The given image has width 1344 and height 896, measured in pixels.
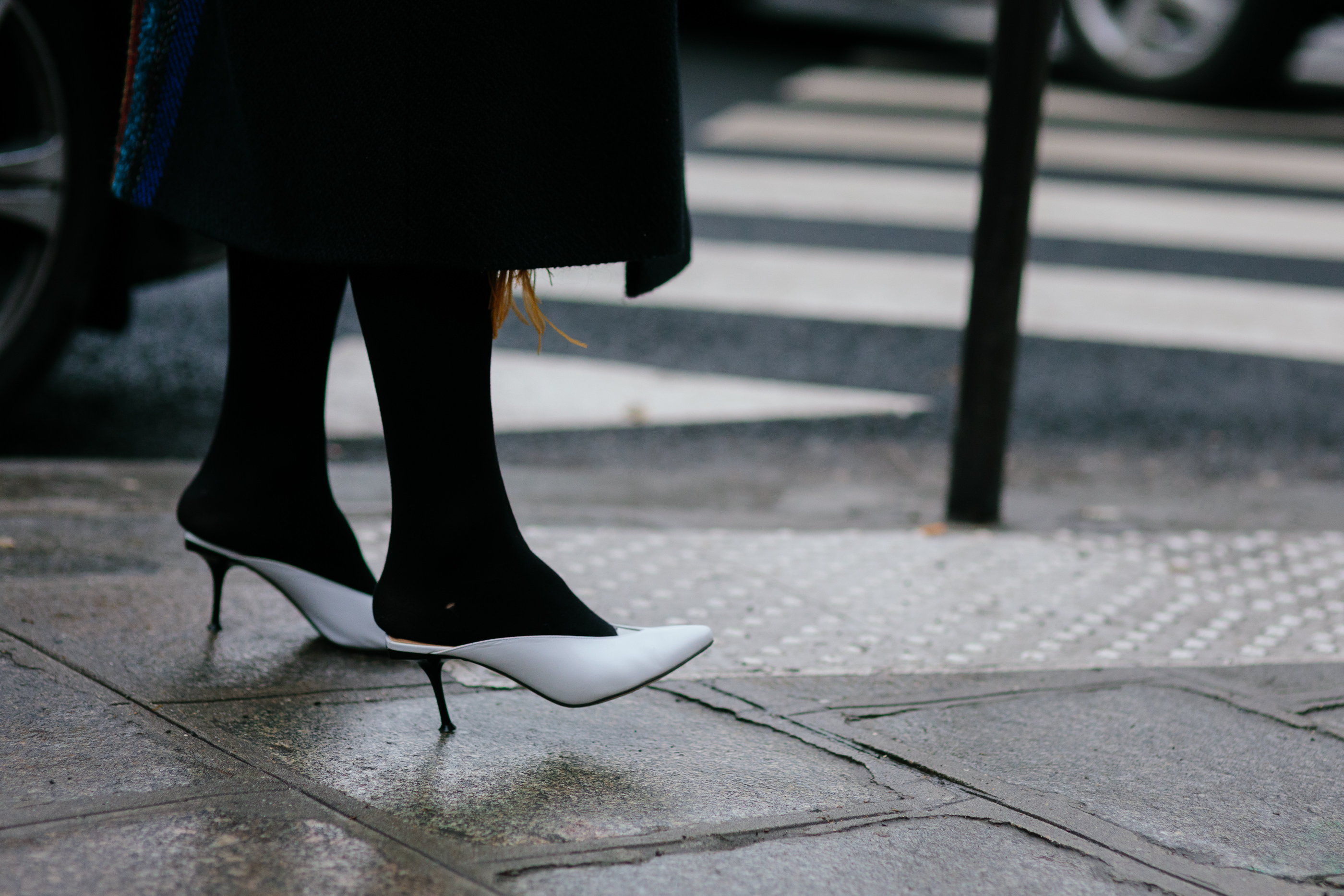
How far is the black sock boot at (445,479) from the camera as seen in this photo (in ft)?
5.08

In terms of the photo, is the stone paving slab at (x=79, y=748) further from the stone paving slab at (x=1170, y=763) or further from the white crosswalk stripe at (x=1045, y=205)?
the white crosswalk stripe at (x=1045, y=205)

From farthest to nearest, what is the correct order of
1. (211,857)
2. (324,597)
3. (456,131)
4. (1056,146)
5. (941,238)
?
1. (1056,146)
2. (941,238)
3. (324,597)
4. (456,131)
5. (211,857)

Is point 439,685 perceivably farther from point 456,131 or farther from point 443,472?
point 456,131

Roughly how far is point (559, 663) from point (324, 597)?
0.38 m

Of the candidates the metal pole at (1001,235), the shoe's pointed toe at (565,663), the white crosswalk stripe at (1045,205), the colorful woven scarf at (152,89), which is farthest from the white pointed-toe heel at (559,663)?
the white crosswalk stripe at (1045,205)

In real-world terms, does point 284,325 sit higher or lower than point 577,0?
lower

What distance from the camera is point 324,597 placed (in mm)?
1829

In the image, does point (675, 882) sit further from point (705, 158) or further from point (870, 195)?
point (705, 158)

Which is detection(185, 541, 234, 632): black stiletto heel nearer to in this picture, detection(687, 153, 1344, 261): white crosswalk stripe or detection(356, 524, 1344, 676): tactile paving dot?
detection(356, 524, 1344, 676): tactile paving dot

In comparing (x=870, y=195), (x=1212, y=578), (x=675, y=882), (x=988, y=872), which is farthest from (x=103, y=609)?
(x=870, y=195)

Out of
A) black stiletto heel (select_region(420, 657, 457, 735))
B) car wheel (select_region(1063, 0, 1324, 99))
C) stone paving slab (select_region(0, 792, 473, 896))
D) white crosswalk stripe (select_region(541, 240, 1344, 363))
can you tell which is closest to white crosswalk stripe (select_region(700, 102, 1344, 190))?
car wheel (select_region(1063, 0, 1324, 99))

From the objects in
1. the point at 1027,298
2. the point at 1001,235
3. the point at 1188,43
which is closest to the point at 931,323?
the point at 1027,298

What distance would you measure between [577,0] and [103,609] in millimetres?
996

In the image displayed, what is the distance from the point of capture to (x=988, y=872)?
4.58ft
